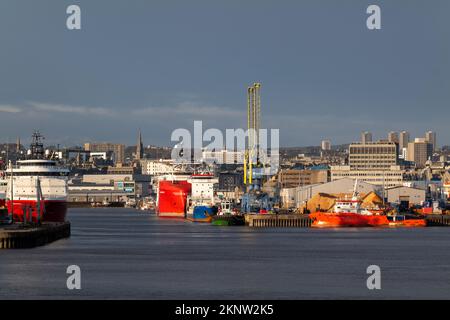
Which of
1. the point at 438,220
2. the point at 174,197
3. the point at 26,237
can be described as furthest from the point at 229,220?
the point at 26,237

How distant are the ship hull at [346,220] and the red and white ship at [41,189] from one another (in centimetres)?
3191

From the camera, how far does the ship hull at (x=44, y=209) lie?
118 meters

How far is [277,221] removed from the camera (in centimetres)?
15012

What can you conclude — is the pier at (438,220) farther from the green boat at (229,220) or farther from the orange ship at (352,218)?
the green boat at (229,220)

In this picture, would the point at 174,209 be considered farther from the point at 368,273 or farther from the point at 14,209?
the point at 368,273

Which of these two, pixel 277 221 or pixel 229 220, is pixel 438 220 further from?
pixel 229 220

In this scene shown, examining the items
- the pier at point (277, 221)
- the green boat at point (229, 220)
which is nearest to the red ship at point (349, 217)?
the pier at point (277, 221)

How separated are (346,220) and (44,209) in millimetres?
39131

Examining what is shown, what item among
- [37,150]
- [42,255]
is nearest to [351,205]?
[37,150]

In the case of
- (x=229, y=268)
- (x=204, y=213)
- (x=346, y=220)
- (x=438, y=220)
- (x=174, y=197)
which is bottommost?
(x=229, y=268)
